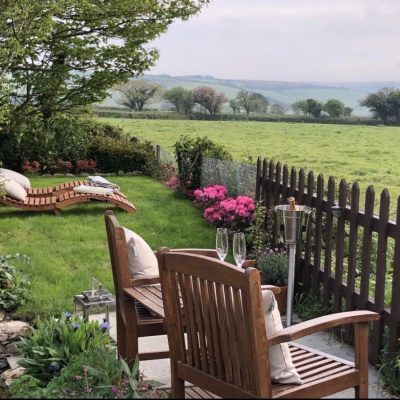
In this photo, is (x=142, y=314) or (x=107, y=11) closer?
(x=142, y=314)

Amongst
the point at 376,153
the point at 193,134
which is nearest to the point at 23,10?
the point at 193,134

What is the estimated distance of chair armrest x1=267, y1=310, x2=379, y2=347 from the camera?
1956 mm

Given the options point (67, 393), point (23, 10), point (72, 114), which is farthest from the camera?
point (72, 114)

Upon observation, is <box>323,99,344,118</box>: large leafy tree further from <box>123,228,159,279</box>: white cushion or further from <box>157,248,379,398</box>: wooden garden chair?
<box>157,248,379,398</box>: wooden garden chair

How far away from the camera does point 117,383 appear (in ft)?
7.98

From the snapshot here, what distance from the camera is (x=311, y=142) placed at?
22703mm

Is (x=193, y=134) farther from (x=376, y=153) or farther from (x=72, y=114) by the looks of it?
(x=72, y=114)

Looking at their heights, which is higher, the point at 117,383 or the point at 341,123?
the point at 341,123

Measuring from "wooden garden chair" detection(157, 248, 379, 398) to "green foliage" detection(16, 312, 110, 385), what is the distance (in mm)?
880

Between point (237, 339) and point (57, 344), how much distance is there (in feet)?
4.76

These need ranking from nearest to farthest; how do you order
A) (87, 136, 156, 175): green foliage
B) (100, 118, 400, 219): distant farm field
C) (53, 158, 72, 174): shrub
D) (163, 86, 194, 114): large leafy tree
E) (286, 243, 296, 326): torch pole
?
(286, 243, 296, 326): torch pole → (53, 158, 72, 174): shrub → (87, 136, 156, 175): green foliage → (100, 118, 400, 219): distant farm field → (163, 86, 194, 114): large leafy tree

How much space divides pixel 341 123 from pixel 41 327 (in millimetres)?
18863

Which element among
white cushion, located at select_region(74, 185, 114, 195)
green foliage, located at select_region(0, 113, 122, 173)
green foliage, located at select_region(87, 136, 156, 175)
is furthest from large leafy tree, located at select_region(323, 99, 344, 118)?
white cushion, located at select_region(74, 185, 114, 195)

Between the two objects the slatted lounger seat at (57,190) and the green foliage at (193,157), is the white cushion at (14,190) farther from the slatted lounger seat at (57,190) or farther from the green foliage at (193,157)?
the green foliage at (193,157)
